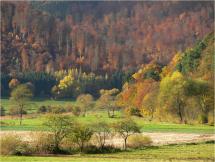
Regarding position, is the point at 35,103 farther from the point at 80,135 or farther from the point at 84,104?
the point at 80,135

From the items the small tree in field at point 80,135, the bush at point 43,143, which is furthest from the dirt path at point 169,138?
the bush at point 43,143

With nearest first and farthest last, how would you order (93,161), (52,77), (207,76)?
(93,161) < (207,76) < (52,77)

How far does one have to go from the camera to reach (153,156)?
49812 millimetres

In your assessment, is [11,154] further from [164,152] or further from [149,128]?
[149,128]

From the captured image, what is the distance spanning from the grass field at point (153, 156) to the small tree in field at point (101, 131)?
3707 millimetres

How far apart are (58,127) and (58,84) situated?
4965 inches

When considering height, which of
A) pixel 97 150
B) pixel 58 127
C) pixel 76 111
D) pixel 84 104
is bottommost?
pixel 97 150

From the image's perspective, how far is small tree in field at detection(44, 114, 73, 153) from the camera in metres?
55.4

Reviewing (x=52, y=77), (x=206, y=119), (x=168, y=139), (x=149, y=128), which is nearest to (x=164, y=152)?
(x=168, y=139)

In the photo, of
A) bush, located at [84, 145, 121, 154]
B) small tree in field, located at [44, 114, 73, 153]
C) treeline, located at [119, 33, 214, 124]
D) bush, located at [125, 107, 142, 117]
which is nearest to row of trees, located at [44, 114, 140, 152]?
small tree in field, located at [44, 114, 73, 153]

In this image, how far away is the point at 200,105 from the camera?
98.6 m

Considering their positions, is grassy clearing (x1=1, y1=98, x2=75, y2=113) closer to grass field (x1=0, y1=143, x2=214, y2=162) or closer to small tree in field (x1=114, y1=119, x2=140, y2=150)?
small tree in field (x1=114, y1=119, x2=140, y2=150)

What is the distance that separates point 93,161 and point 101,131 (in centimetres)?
1369

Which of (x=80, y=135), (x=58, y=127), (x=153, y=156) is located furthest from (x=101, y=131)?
(x=153, y=156)
